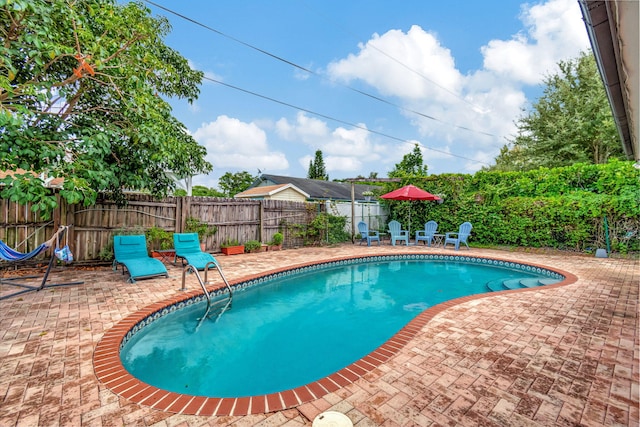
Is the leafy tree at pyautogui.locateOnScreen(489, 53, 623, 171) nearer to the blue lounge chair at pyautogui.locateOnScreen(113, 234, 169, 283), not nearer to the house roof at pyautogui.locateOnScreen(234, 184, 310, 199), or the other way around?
the house roof at pyautogui.locateOnScreen(234, 184, 310, 199)

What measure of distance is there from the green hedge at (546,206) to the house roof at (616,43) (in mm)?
7705

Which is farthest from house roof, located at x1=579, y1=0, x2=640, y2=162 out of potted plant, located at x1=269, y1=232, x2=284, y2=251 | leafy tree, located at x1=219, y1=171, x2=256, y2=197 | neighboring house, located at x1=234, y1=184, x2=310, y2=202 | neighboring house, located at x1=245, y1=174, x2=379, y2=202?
leafy tree, located at x1=219, y1=171, x2=256, y2=197

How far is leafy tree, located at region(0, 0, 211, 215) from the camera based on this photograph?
374 centimetres

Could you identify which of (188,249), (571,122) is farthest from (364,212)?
(571,122)

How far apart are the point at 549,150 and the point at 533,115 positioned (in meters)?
2.51

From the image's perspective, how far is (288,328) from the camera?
437 centimetres

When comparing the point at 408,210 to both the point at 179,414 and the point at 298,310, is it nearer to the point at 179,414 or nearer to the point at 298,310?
the point at 298,310

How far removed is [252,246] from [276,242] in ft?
3.22

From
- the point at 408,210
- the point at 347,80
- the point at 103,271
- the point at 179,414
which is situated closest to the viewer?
the point at 179,414

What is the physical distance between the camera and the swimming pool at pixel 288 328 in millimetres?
3020

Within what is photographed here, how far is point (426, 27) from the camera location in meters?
11.3

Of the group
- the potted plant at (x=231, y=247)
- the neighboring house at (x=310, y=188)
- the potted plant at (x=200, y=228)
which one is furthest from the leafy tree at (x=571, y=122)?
the potted plant at (x=200, y=228)

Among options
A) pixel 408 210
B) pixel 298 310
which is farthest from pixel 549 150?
pixel 298 310

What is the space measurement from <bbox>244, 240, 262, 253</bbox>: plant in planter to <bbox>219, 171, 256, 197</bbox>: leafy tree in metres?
20.9
